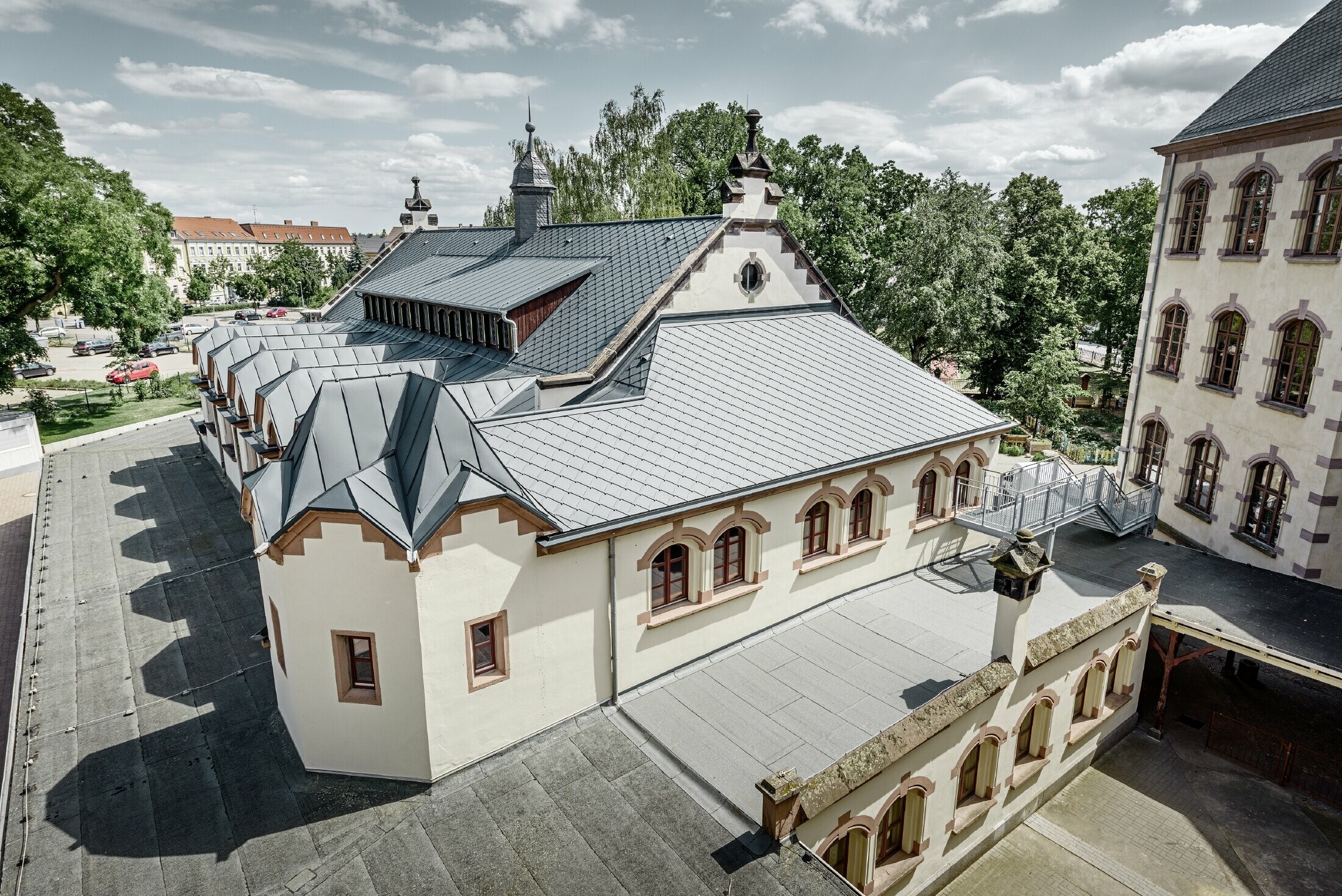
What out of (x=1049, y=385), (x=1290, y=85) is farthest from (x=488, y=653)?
(x=1049, y=385)

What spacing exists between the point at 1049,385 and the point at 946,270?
7.65m

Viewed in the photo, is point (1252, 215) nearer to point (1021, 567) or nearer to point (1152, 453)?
point (1152, 453)

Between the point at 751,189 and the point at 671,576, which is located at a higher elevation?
the point at 751,189

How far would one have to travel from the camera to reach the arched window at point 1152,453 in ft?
72.0

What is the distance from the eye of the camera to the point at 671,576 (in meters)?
13.6

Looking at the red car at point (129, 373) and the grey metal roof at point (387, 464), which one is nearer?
the grey metal roof at point (387, 464)

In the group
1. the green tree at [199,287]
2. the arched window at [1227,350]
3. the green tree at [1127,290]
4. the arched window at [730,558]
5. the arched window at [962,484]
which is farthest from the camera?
the green tree at [199,287]

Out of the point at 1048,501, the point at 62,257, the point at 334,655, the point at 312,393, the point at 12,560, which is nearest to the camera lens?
the point at 334,655

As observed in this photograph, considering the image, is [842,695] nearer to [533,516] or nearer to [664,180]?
[533,516]

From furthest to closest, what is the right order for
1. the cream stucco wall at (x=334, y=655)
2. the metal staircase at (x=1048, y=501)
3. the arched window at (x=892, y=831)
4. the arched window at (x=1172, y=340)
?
the arched window at (x=1172, y=340)
the metal staircase at (x=1048, y=501)
the arched window at (x=892, y=831)
the cream stucco wall at (x=334, y=655)

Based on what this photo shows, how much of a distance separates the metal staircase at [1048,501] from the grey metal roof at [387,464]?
451 inches

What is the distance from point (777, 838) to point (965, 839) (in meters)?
6.24

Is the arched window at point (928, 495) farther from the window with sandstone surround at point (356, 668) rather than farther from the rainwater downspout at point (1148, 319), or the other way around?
the window with sandstone surround at point (356, 668)

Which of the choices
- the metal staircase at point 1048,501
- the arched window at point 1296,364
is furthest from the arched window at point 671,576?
the arched window at point 1296,364
